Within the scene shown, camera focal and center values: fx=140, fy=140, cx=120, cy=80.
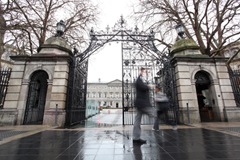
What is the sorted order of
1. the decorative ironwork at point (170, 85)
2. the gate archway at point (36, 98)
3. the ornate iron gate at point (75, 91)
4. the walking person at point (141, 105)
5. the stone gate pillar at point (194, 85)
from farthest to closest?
the gate archway at point (36, 98) → the decorative ironwork at point (170, 85) → the ornate iron gate at point (75, 91) → the stone gate pillar at point (194, 85) → the walking person at point (141, 105)

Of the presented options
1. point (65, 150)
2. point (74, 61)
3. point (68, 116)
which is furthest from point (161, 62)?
point (65, 150)

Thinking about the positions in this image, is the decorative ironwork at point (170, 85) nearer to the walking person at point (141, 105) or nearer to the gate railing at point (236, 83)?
the gate railing at point (236, 83)

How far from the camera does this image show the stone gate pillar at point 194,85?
29.2ft

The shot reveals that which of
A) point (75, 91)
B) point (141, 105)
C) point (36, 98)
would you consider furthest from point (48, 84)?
point (141, 105)

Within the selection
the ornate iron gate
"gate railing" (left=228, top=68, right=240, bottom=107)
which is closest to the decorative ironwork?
"gate railing" (left=228, top=68, right=240, bottom=107)

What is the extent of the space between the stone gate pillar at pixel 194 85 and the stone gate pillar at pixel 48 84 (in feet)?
24.5

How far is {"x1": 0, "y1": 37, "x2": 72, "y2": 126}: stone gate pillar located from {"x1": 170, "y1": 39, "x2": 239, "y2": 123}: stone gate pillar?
7461mm

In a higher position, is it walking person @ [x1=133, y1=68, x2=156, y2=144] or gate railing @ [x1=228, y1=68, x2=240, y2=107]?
gate railing @ [x1=228, y1=68, x2=240, y2=107]

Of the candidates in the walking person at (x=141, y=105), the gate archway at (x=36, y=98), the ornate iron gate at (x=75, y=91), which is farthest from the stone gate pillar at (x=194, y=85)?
the gate archway at (x=36, y=98)

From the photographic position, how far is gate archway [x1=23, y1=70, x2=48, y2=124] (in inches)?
376

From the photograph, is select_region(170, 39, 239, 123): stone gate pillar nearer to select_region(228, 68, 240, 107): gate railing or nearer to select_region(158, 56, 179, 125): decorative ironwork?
select_region(158, 56, 179, 125): decorative ironwork

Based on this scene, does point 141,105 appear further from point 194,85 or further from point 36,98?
point 36,98

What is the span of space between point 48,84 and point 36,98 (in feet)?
9.27

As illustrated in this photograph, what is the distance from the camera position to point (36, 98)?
10945 millimetres
